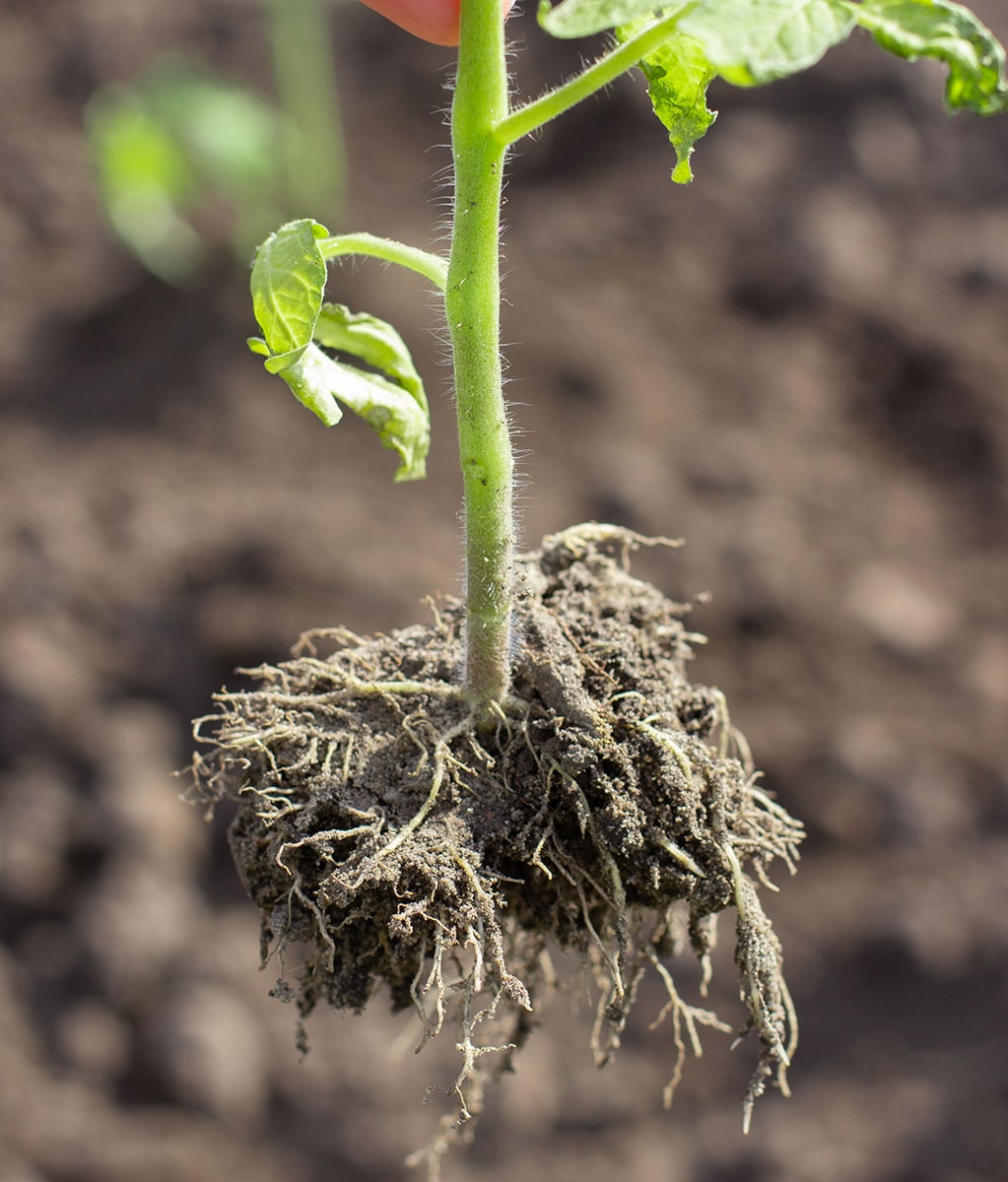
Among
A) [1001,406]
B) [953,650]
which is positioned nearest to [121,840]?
[953,650]

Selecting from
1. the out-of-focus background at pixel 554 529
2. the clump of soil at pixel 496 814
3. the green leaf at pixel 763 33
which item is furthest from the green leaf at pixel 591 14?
the out-of-focus background at pixel 554 529

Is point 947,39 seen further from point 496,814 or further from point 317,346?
point 496,814

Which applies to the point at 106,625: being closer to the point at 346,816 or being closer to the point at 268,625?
the point at 268,625

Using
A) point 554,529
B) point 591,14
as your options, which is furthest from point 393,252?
point 554,529

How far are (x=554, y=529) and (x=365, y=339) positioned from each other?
1.86m

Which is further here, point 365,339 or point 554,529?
point 554,529

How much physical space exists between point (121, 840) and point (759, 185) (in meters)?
2.53

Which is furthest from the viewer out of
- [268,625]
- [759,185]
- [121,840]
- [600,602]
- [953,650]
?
[759,185]

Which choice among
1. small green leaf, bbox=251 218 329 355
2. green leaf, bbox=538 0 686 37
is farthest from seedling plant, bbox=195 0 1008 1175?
green leaf, bbox=538 0 686 37

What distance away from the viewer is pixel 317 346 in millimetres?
841

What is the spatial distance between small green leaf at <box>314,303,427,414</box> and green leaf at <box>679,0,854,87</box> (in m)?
0.38

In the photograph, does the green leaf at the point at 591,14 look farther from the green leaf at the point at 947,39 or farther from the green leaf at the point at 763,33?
the green leaf at the point at 947,39

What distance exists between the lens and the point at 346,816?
89 cm

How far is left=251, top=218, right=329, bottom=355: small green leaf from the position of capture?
731 mm
